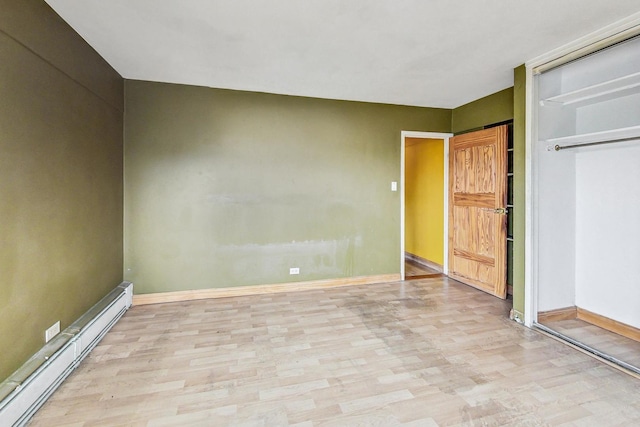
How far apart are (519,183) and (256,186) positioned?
286cm

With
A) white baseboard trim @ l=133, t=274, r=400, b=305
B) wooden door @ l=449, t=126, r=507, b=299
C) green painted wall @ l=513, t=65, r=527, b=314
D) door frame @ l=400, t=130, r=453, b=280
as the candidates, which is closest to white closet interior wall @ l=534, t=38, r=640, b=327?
green painted wall @ l=513, t=65, r=527, b=314

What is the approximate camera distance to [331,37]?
8.01 ft

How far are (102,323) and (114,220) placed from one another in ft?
3.49

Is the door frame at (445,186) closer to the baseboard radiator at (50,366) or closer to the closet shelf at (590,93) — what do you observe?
the closet shelf at (590,93)

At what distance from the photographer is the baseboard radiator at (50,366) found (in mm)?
1593

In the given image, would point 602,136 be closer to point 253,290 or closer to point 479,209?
point 479,209

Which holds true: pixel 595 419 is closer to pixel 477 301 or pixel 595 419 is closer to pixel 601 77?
pixel 477 301

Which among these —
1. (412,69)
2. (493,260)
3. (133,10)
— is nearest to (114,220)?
(133,10)

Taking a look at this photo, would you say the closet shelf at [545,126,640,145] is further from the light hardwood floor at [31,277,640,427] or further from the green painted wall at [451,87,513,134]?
the light hardwood floor at [31,277,640,427]

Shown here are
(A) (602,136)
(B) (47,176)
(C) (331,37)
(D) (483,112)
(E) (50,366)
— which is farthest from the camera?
(D) (483,112)

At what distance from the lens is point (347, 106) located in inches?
162

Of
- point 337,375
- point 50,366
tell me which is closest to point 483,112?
point 337,375

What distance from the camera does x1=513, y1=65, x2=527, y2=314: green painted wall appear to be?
9.53 feet

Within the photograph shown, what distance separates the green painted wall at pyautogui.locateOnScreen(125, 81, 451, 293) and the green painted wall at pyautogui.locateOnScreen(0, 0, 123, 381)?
1.65 feet
